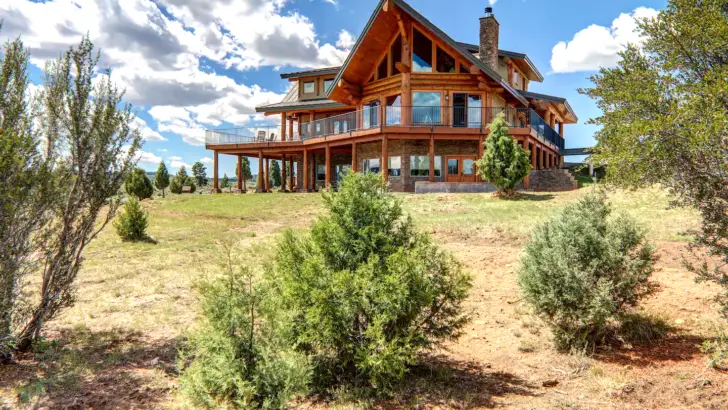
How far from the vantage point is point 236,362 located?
4.19 m

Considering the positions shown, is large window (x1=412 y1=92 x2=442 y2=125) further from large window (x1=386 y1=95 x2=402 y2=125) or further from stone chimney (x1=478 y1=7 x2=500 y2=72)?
stone chimney (x1=478 y1=7 x2=500 y2=72)

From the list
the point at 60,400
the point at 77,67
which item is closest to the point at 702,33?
the point at 77,67

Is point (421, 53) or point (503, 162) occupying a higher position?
point (421, 53)

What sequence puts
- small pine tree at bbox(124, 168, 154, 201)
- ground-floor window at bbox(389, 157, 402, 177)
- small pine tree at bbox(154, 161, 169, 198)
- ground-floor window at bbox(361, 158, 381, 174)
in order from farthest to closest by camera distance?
small pine tree at bbox(154, 161, 169, 198)
small pine tree at bbox(124, 168, 154, 201)
ground-floor window at bbox(361, 158, 381, 174)
ground-floor window at bbox(389, 157, 402, 177)

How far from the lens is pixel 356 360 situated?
4895 mm

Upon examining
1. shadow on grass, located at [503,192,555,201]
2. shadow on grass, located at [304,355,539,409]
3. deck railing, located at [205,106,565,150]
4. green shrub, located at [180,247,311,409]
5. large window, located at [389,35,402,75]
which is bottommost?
shadow on grass, located at [304,355,539,409]

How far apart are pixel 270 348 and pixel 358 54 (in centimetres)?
2375

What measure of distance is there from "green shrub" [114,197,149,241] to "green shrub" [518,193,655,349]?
12.7 m

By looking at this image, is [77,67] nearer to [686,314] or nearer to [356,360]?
[356,360]

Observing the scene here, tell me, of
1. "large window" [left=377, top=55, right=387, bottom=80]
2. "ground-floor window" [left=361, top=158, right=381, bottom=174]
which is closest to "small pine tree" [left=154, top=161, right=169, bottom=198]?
"ground-floor window" [left=361, top=158, right=381, bottom=174]

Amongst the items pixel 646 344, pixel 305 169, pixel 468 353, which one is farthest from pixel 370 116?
pixel 646 344

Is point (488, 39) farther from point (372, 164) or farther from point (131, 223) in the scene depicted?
point (131, 223)

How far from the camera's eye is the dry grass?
4.79 metres

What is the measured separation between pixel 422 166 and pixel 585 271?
67.2 ft
